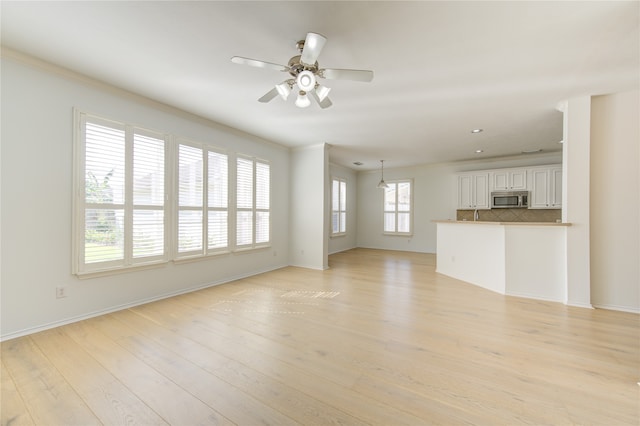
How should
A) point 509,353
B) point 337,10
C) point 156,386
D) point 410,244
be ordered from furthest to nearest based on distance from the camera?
point 410,244, point 509,353, point 337,10, point 156,386

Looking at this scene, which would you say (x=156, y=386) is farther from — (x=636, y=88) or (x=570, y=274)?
(x=636, y=88)

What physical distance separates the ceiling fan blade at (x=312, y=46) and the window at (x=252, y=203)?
10.3 ft

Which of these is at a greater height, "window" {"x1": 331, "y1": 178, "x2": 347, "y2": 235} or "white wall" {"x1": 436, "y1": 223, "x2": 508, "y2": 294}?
"window" {"x1": 331, "y1": 178, "x2": 347, "y2": 235}

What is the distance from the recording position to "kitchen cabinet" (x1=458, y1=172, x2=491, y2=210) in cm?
704

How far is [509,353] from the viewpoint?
2.32 meters

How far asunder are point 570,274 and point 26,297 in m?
6.40

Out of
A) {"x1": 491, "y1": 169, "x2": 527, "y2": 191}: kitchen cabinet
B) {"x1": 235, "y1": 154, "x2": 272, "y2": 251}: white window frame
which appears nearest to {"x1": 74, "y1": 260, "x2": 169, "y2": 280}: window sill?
{"x1": 235, "y1": 154, "x2": 272, "y2": 251}: white window frame

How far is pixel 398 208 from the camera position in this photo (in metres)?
8.76

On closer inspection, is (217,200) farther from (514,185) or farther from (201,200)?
(514,185)

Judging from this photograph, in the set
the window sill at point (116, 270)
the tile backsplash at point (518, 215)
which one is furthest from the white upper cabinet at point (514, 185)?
the window sill at point (116, 270)

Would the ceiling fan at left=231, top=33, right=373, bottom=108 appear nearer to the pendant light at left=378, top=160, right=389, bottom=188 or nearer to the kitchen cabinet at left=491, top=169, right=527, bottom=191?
the pendant light at left=378, top=160, right=389, bottom=188

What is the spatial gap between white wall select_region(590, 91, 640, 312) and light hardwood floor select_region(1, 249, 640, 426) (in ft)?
1.43

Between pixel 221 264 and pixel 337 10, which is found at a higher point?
pixel 337 10

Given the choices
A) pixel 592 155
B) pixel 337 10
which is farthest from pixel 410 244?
pixel 337 10
